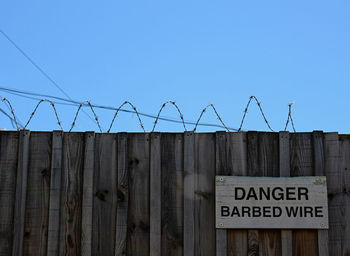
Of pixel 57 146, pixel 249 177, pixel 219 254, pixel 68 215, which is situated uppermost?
pixel 57 146

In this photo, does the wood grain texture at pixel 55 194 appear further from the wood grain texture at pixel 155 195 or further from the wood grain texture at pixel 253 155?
the wood grain texture at pixel 253 155

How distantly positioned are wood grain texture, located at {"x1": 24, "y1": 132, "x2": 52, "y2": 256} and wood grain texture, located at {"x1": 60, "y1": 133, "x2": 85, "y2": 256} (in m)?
0.17

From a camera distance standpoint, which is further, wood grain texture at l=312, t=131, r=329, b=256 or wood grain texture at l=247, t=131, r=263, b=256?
wood grain texture at l=247, t=131, r=263, b=256

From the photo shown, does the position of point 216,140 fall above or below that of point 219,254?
above

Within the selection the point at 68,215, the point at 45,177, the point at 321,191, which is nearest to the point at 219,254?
the point at 321,191

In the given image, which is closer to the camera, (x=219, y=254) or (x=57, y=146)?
(x=219, y=254)

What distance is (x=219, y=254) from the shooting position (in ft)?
16.3

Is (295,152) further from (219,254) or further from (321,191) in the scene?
(219,254)

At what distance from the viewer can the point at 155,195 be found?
5.12 m

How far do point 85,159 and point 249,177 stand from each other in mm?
1620

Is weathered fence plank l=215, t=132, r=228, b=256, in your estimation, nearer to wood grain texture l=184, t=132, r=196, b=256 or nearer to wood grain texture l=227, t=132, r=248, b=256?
wood grain texture l=227, t=132, r=248, b=256

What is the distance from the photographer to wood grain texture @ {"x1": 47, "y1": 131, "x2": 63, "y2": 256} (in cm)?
509

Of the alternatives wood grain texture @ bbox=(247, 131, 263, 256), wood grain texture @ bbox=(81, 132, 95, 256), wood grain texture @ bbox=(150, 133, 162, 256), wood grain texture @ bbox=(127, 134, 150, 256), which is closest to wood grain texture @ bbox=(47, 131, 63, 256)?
wood grain texture @ bbox=(81, 132, 95, 256)

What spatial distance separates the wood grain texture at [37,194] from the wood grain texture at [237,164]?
1.79 m
